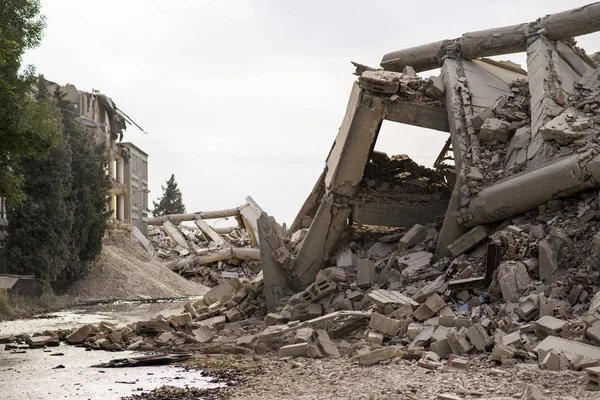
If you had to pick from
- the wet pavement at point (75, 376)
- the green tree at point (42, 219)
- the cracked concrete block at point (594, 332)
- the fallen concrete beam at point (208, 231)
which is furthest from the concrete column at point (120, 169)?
the cracked concrete block at point (594, 332)

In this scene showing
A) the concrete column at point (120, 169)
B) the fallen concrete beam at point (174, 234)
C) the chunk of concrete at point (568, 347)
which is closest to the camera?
the chunk of concrete at point (568, 347)

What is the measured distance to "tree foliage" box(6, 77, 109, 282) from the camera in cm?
2422

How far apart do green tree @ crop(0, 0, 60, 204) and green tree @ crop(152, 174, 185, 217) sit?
38536 millimetres

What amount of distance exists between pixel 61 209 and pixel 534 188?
1677 cm

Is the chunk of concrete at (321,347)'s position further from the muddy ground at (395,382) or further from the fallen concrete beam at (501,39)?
the fallen concrete beam at (501,39)

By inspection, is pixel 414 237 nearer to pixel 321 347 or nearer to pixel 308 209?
pixel 308 209

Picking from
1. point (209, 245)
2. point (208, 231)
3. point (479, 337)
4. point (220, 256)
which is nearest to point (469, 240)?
point (479, 337)

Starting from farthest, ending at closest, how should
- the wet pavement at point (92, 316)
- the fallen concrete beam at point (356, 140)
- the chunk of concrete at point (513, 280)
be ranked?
1. the wet pavement at point (92, 316)
2. the fallen concrete beam at point (356, 140)
3. the chunk of concrete at point (513, 280)

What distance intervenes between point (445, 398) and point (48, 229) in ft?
64.8

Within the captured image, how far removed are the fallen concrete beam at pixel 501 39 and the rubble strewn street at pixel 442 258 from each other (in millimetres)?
34

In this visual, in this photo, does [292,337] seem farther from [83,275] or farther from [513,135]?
[83,275]

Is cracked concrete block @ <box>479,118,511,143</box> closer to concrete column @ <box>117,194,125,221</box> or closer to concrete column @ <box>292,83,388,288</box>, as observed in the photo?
concrete column @ <box>292,83,388,288</box>

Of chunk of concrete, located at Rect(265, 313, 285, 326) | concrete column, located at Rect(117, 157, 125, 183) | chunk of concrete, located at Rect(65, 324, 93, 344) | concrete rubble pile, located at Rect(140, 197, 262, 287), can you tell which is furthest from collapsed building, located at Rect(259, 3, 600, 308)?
concrete column, located at Rect(117, 157, 125, 183)

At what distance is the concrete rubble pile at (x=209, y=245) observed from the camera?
109 feet
